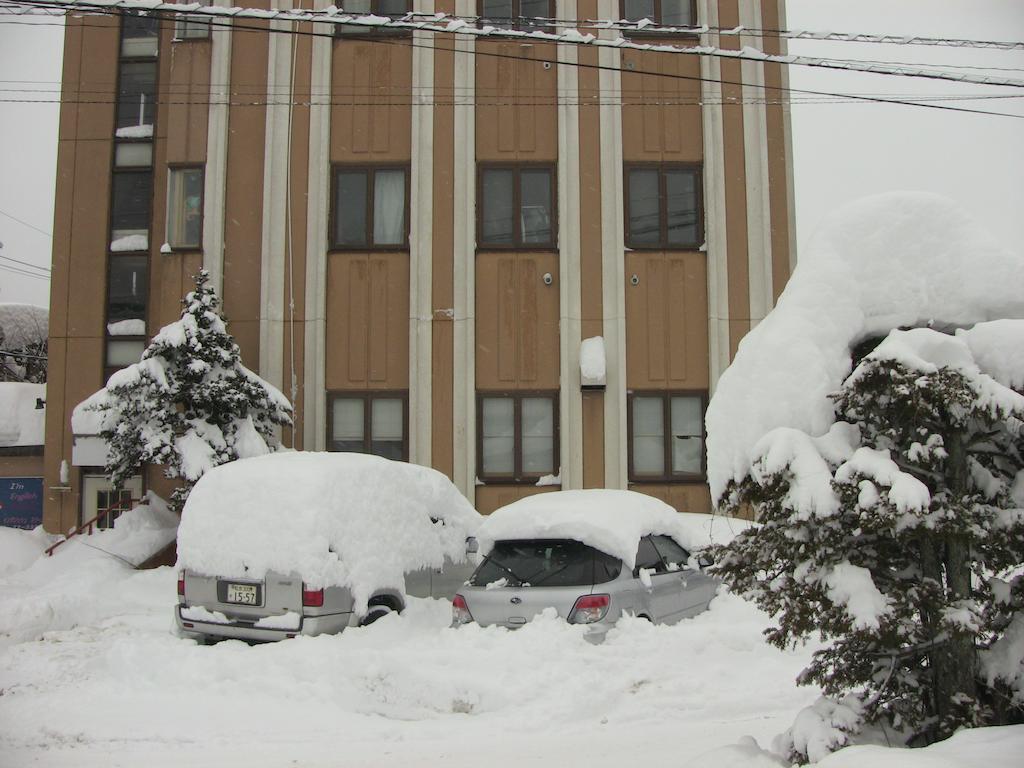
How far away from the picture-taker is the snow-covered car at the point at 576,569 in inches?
332

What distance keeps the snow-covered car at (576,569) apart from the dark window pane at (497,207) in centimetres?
761

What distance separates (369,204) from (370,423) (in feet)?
13.1

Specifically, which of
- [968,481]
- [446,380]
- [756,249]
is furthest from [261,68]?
[968,481]

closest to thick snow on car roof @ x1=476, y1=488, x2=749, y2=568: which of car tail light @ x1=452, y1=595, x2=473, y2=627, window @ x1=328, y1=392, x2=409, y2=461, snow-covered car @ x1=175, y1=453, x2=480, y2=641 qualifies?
car tail light @ x1=452, y1=595, x2=473, y2=627

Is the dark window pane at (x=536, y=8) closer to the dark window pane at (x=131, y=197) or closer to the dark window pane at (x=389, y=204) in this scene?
the dark window pane at (x=389, y=204)

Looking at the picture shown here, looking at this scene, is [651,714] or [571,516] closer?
[651,714]

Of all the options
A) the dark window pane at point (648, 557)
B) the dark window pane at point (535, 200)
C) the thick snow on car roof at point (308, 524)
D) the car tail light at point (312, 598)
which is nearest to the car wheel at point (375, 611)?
the thick snow on car roof at point (308, 524)

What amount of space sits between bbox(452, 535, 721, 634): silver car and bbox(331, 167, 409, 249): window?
8838mm

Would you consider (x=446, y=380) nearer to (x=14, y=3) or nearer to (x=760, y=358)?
(x=14, y=3)

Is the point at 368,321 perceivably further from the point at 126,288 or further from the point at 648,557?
the point at 648,557

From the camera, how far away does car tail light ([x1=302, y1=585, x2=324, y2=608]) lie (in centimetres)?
845

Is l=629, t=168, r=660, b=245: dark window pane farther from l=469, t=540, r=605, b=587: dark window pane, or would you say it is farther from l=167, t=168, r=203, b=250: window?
l=469, t=540, r=605, b=587: dark window pane

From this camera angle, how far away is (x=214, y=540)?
29.5 ft

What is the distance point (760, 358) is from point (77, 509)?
14.8 m
